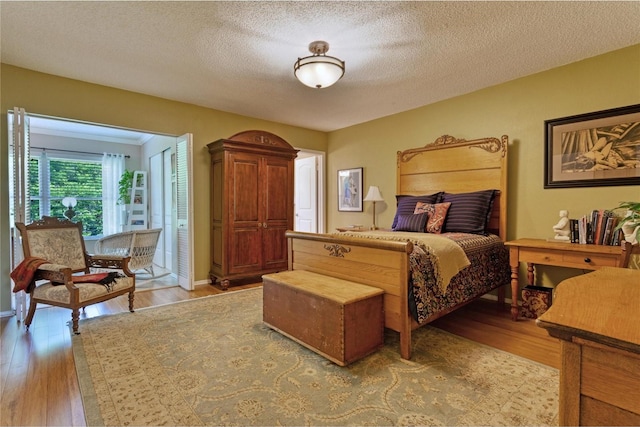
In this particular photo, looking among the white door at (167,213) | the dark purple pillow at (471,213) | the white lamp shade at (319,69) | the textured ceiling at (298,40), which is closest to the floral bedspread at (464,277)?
the dark purple pillow at (471,213)

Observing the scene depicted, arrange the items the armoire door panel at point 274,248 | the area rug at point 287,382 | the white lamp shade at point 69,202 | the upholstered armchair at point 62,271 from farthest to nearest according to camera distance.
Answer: the white lamp shade at point 69,202
the armoire door panel at point 274,248
the upholstered armchair at point 62,271
the area rug at point 287,382

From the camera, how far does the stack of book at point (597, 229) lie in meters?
2.68

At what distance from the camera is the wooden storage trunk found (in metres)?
2.07

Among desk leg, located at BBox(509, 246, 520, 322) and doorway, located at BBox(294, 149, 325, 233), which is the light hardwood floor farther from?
doorway, located at BBox(294, 149, 325, 233)

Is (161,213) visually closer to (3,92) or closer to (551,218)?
(3,92)

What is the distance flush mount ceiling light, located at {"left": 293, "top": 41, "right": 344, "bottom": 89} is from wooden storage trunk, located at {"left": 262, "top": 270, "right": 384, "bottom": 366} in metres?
1.66

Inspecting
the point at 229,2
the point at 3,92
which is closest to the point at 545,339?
the point at 229,2

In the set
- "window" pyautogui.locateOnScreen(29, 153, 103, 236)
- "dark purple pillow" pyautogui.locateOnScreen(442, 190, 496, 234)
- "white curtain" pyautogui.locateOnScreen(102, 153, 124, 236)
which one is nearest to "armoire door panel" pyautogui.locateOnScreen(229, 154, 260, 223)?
"dark purple pillow" pyautogui.locateOnScreen(442, 190, 496, 234)

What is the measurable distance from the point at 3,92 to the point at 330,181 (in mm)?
4311

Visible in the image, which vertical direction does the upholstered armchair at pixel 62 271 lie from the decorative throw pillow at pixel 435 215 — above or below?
below

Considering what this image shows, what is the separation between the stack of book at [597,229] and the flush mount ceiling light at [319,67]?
2526mm

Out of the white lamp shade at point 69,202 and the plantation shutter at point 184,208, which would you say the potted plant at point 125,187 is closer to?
the white lamp shade at point 69,202

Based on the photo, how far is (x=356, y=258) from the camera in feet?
8.25

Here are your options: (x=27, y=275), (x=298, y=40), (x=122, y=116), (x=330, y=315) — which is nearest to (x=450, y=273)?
(x=330, y=315)
